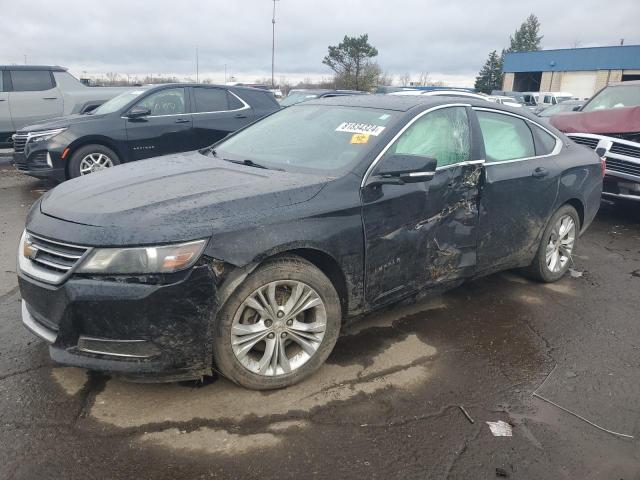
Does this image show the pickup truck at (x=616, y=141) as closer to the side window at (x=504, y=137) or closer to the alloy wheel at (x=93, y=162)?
the side window at (x=504, y=137)

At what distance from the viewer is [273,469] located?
2398mm

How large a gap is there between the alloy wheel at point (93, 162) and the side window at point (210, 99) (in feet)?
5.49

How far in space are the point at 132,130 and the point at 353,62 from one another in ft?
170

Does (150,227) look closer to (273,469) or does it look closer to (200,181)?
(200,181)

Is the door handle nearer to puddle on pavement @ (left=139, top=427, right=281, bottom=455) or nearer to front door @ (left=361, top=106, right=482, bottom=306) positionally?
front door @ (left=361, top=106, right=482, bottom=306)

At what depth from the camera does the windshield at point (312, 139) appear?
3.42 m

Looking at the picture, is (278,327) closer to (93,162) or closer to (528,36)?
(93,162)

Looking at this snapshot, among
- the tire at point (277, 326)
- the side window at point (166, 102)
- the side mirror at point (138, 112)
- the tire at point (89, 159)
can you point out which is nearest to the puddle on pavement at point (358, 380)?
the tire at point (277, 326)

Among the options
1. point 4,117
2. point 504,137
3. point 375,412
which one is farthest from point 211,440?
point 4,117

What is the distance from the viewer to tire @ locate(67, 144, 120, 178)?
304 inches

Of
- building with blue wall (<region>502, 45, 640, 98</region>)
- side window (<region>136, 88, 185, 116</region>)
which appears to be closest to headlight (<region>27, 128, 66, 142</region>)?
side window (<region>136, 88, 185, 116</region>)

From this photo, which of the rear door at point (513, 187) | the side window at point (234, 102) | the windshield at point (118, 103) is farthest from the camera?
the side window at point (234, 102)

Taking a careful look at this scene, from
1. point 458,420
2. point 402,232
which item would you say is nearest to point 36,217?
point 402,232

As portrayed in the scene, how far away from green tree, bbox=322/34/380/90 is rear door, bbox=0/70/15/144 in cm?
4547
